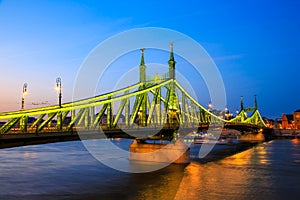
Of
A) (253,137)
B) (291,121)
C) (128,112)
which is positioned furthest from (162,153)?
(291,121)

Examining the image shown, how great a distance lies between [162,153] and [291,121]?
138 meters

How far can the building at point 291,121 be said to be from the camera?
133250 mm

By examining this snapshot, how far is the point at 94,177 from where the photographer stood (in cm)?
2744

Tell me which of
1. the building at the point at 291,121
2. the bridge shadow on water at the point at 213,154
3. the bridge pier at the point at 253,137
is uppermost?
the building at the point at 291,121

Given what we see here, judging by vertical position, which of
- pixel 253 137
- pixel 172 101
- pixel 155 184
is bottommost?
pixel 155 184

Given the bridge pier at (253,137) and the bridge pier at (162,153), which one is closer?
the bridge pier at (162,153)

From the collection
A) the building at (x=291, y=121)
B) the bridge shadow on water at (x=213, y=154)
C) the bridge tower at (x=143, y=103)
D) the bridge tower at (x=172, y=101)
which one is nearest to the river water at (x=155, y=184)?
the bridge tower at (x=143, y=103)

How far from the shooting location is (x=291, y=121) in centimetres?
15425

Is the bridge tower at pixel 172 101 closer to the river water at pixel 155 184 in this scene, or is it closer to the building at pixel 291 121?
the river water at pixel 155 184

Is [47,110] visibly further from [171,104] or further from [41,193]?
[171,104]

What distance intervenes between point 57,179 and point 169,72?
1239 inches

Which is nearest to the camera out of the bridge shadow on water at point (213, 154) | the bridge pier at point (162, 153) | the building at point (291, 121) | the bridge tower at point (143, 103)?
the bridge pier at point (162, 153)

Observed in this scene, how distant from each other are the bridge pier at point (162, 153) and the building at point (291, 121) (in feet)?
371

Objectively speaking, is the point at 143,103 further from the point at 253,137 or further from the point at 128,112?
the point at 253,137
